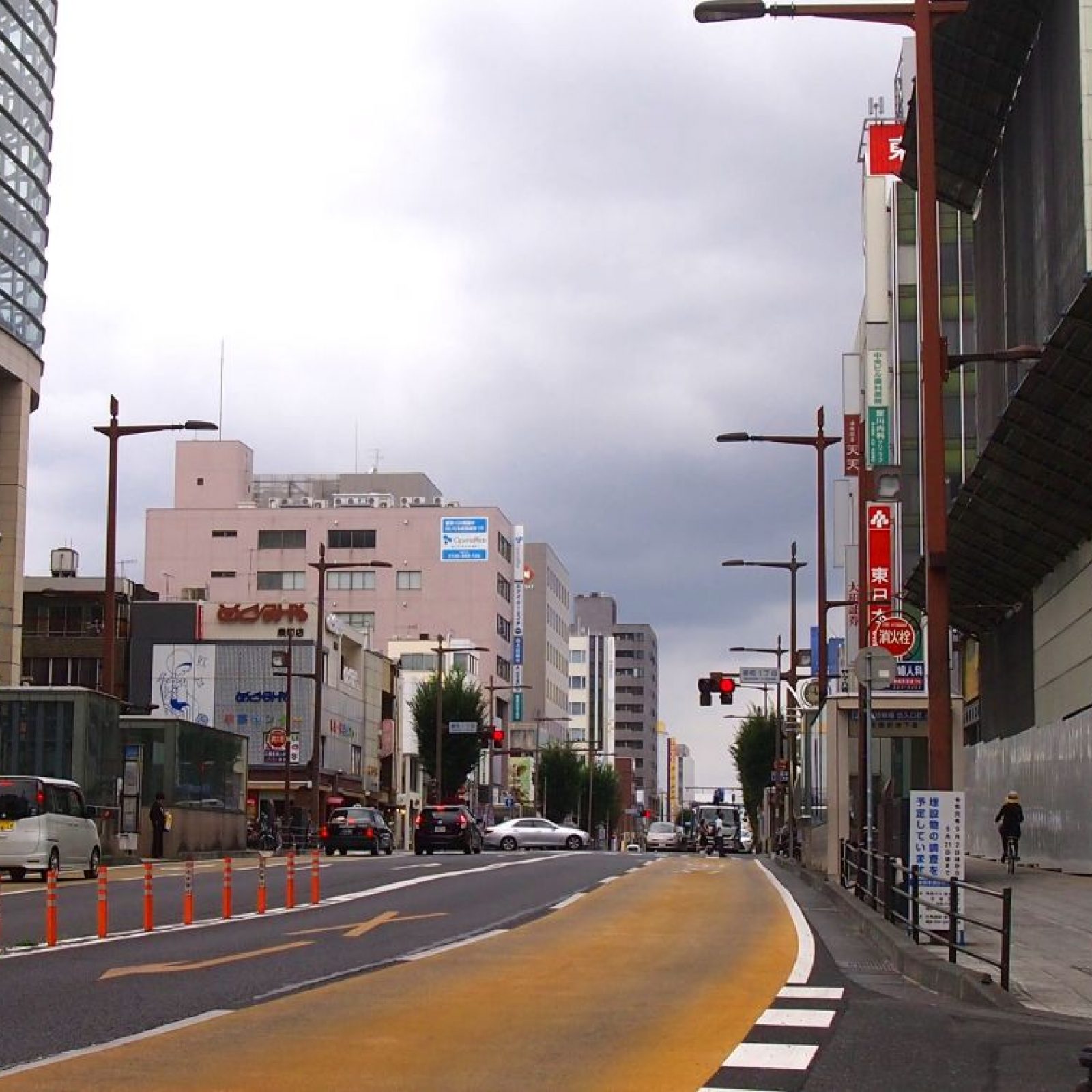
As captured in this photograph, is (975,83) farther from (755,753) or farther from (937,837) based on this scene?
(755,753)

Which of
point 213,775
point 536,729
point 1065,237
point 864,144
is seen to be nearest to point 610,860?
point 213,775

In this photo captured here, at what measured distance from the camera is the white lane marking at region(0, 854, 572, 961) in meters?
17.3

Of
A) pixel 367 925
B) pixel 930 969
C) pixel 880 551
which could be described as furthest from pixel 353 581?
pixel 930 969

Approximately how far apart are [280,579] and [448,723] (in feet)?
117

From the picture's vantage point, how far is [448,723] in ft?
316

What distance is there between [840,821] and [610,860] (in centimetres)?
1318

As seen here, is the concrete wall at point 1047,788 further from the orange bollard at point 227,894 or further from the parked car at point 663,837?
the parked car at point 663,837

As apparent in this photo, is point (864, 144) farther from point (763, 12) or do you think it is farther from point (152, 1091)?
point (152, 1091)

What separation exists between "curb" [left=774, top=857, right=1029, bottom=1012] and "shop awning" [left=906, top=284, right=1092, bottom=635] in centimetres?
1282

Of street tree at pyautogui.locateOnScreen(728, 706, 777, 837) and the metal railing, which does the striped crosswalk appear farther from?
street tree at pyautogui.locateOnScreen(728, 706, 777, 837)

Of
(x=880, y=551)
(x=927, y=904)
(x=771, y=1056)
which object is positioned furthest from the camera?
(x=880, y=551)

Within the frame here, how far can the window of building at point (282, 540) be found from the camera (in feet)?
420

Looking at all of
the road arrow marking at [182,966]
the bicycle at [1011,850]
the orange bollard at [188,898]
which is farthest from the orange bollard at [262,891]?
the bicycle at [1011,850]

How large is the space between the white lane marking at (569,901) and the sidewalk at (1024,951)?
154 inches
